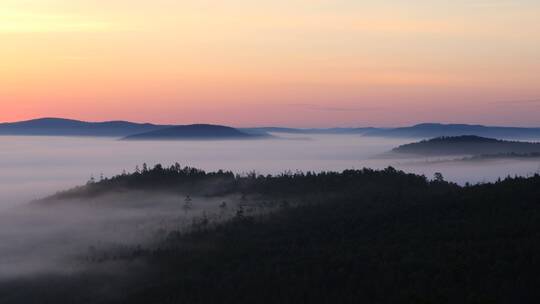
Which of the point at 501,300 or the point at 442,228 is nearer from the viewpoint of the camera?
the point at 501,300

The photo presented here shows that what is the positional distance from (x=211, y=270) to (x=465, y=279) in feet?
190

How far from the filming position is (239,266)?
158 m

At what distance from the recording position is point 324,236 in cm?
17362

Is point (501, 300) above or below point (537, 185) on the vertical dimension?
below

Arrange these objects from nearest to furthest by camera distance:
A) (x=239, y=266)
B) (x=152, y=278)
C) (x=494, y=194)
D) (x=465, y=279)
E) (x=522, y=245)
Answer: (x=465, y=279) → (x=522, y=245) → (x=239, y=266) → (x=152, y=278) → (x=494, y=194)

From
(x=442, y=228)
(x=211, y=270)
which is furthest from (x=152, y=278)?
(x=442, y=228)

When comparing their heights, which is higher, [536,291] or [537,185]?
[537,185]

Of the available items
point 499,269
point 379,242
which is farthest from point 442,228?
point 499,269

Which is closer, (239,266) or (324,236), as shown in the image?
(239,266)

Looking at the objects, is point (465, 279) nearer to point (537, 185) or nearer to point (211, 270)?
point (211, 270)

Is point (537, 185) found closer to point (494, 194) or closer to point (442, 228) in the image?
point (494, 194)

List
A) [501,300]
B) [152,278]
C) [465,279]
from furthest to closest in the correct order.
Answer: [152,278] < [465,279] < [501,300]

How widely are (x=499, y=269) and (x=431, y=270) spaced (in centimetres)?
1143

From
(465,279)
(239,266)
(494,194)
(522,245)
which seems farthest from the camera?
(494,194)
